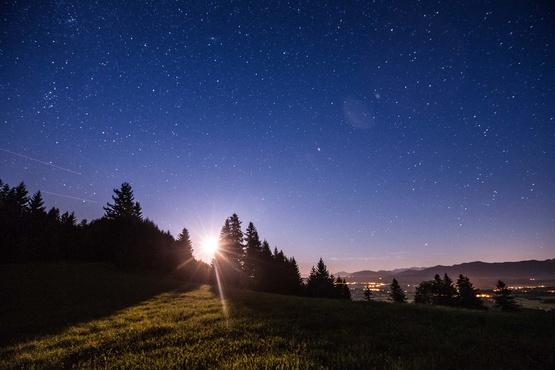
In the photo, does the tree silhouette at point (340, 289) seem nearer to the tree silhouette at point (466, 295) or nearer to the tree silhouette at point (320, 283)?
the tree silhouette at point (320, 283)

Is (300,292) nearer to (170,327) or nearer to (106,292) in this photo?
(106,292)

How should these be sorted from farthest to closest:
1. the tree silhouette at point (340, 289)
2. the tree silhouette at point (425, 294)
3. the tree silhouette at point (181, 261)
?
the tree silhouette at point (340, 289)
the tree silhouette at point (425, 294)
the tree silhouette at point (181, 261)

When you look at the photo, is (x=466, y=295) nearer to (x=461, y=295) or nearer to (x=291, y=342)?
(x=461, y=295)

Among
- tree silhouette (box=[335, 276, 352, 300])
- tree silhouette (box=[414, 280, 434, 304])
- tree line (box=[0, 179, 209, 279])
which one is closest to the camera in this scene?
tree line (box=[0, 179, 209, 279])

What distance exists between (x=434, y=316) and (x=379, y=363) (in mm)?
8580

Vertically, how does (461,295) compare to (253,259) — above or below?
below

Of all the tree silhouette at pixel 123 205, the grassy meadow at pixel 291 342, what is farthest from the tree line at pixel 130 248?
the grassy meadow at pixel 291 342

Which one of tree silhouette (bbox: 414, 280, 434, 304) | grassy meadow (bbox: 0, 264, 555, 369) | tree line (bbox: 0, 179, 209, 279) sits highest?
tree line (bbox: 0, 179, 209, 279)

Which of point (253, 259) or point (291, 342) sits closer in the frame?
point (291, 342)

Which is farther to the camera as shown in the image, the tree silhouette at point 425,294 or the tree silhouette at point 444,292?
the tree silhouette at point 425,294

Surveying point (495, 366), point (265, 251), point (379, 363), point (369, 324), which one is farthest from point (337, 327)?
point (265, 251)

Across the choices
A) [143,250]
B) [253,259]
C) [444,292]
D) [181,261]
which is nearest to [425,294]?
[444,292]

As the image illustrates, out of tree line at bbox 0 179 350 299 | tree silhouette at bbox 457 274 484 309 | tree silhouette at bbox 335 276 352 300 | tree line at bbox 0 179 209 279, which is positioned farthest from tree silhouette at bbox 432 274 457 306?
tree line at bbox 0 179 209 279

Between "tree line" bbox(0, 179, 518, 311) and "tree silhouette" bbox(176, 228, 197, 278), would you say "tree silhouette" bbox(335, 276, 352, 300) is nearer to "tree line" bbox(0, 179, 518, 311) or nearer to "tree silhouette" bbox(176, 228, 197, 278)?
"tree line" bbox(0, 179, 518, 311)
